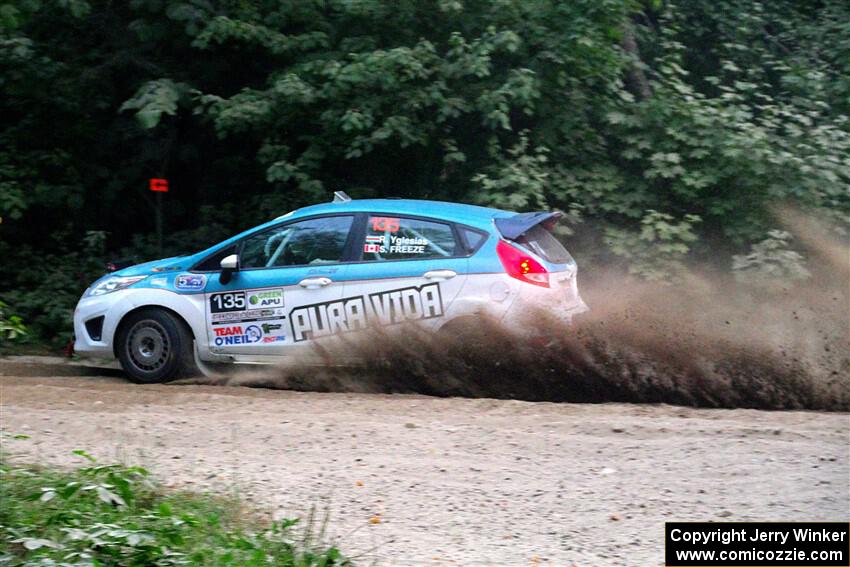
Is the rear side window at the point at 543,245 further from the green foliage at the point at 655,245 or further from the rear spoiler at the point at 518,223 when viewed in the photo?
the green foliage at the point at 655,245

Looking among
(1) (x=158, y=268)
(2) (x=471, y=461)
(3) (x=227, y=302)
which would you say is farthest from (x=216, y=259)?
(2) (x=471, y=461)

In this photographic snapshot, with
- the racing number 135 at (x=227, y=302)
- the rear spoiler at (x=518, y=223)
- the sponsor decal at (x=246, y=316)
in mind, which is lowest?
the sponsor decal at (x=246, y=316)

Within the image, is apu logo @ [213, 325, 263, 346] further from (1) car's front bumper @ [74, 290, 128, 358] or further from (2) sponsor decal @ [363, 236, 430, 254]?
(2) sponsor decal @ [363, 236, 430, 254]

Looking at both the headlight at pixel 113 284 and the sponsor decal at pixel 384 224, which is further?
the headlight at pixel 113 284

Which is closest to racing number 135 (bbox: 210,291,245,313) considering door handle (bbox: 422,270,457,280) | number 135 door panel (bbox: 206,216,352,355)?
number 135 door panel (bbox: 206,216,352,355)

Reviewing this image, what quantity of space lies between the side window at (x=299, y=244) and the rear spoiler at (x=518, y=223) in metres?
1.44

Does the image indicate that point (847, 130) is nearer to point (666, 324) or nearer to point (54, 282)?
point (666, 324)

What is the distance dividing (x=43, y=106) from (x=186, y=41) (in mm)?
2360

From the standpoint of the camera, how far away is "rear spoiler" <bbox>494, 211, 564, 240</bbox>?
9.35 m

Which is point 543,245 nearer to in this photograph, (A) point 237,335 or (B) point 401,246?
(B) point 401,246

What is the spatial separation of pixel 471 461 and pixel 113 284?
4.77 m

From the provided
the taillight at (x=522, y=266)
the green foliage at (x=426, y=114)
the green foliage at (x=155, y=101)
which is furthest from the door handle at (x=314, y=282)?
the green foliage at (x=155, y=101)

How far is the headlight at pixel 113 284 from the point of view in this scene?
1009cm

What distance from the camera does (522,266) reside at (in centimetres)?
A: 917
